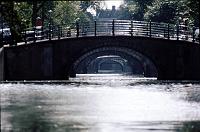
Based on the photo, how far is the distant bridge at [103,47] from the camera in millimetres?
49500

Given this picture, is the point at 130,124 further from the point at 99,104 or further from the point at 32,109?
the point at 99,104

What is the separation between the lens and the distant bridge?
162ft

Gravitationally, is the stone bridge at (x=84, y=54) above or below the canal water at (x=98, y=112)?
above

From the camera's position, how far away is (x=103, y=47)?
5338 cm

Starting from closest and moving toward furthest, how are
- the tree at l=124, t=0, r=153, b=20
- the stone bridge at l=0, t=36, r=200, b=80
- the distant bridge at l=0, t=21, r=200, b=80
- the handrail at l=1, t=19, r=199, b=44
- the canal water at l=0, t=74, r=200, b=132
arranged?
the canal water at l=0, t=74, r=200, b=132 < the handrail at l=1, t=19, r=199, b=44 < the stone bridge at l=0, t=36, r=200, b=80 < the distant bridge at l=0, t=21, r=200, b=80 < the tree at l=124, t=0, r=153, b=20

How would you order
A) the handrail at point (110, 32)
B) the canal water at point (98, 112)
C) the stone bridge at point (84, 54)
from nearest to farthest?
the canal water at point (98, 112) < the handrail at point (110, 32) < the stone bridge at point (84, 54)

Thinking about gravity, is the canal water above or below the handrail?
below

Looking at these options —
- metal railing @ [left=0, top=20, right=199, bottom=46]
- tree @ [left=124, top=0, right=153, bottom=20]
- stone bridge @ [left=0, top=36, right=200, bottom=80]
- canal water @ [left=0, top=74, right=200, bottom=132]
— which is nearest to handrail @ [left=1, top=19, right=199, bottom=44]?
metal railing @ [left=0, top=20, right=199, bottom=46]

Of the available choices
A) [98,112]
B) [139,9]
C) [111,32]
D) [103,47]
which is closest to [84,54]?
[103,47]

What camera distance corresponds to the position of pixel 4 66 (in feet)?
158

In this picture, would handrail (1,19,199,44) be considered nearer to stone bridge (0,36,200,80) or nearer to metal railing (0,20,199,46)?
metal railing (0,20,199,46)

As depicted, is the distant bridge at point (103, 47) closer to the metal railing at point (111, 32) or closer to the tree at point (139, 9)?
the metal railing at point (111, 32)

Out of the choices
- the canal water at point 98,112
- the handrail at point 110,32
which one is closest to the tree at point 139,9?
the handrail at point 110,32

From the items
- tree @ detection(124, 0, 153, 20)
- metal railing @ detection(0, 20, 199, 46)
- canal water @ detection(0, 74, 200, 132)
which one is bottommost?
canal water @ detection(0, 74, 200, 132)
